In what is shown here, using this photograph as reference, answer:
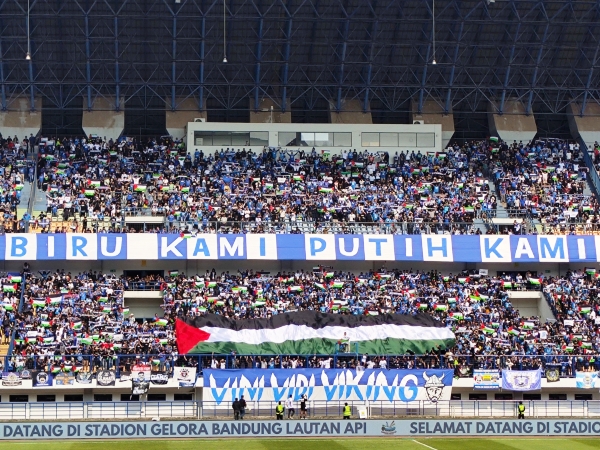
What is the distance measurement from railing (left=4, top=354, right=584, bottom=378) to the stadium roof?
2141cm

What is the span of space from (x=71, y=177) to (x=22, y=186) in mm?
3093

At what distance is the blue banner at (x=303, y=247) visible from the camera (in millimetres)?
68375

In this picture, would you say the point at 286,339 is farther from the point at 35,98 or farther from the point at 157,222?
the point at 35,98

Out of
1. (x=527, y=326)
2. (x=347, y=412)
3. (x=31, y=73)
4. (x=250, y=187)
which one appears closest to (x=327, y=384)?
(x=347, y=412)

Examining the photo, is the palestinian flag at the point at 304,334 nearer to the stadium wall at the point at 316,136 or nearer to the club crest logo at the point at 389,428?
the club crest logo at the point at 389,428

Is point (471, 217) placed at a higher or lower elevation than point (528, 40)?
lower

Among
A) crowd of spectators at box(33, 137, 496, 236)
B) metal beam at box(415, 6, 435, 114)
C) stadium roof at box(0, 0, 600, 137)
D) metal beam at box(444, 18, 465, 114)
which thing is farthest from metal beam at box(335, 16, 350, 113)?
metal beam at box(444, 18, 465, 114)

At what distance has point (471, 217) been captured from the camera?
244 feet

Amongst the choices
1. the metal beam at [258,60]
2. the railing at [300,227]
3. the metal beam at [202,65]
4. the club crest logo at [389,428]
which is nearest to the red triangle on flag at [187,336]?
the railing at [300,227]

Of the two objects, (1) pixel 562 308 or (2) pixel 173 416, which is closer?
(2) pixel 173 416

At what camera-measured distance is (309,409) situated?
57.9 meters

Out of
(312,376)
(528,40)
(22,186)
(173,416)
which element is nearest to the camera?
(173,416)

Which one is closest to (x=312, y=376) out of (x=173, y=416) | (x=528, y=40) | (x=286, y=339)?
(x=286, y=339)

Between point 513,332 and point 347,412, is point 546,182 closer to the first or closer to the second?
point 513,332
